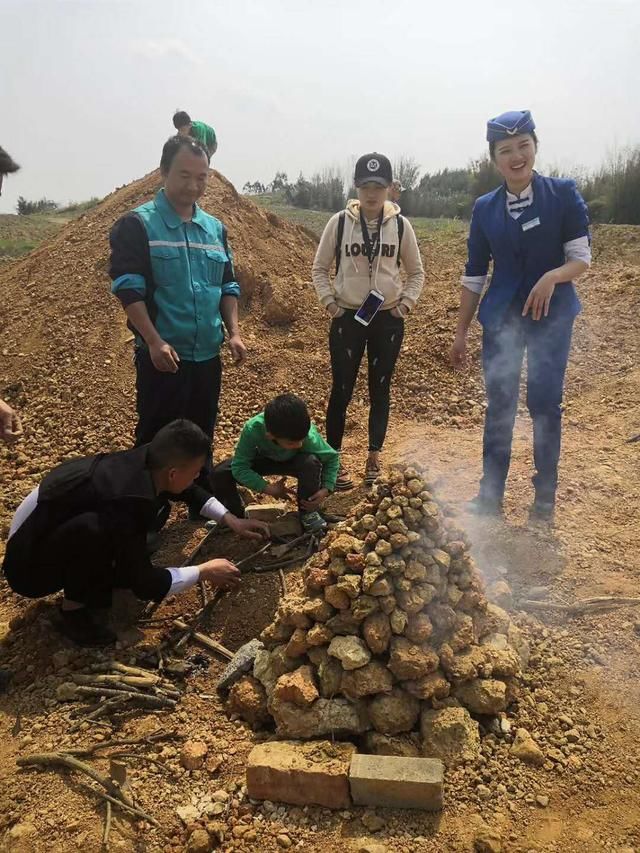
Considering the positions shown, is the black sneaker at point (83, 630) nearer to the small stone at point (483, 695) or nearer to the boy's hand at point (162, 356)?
the boy's hand at point (162, 356)

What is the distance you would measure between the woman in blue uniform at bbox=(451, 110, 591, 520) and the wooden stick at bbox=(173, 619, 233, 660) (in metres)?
1.66

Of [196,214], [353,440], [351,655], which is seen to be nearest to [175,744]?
[351,655]

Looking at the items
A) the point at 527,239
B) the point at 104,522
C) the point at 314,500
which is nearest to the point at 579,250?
the point at 527,239

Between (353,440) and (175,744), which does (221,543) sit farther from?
(353,440)

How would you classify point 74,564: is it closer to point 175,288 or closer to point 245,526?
point 245,526

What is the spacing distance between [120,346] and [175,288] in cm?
310

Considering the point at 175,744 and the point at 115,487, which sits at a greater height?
the point at 115,487

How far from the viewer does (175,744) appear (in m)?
2.24

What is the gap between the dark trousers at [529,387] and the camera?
3242mm

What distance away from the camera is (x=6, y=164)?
7.54ft

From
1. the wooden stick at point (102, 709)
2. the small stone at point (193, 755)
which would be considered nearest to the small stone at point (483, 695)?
the small stone at point (193, 755)

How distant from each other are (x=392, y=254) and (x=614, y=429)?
7.60 feet

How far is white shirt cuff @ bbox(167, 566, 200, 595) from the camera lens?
2615 mm

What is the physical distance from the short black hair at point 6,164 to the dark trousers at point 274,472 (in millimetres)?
1785
